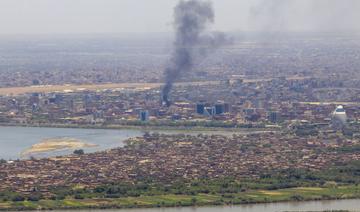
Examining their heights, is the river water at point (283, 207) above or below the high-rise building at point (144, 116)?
below

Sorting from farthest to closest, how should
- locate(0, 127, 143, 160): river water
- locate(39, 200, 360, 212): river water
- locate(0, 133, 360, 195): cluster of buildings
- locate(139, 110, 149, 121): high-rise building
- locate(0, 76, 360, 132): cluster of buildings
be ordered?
locate(0, 76, 360, 132): cluster of buildings
locate(139, 110, 149, 121): high-rise building
locate(0, 127, 143, 160): river water
locate(0, 133, 360, 195): cluster of buildings
locate(39, 200, 360, 212): river water

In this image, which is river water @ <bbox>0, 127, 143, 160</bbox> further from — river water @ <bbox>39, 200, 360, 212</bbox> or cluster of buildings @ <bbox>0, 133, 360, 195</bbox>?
river water @ <bbox>39, 200, 360, 212</bbox>

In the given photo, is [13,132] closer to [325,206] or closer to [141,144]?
[141,144]

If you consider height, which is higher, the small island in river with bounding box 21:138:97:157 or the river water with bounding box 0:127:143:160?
the small island in river with bounding box 21:138:97:157

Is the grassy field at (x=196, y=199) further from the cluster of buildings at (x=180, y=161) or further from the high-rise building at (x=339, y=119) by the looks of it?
the high-rise building at (x=339, y=119)

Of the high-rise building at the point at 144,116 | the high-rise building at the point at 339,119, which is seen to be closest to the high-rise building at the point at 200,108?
the high-rise building at the point at 144,116

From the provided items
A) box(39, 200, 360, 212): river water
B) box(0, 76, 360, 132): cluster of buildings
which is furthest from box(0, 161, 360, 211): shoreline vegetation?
box(0, 76, 360, 132): cluster of buildings

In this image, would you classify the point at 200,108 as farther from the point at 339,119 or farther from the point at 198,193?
the point at 198,193

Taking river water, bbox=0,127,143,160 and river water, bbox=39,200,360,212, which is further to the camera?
river water, bbox=0,127,143,160
